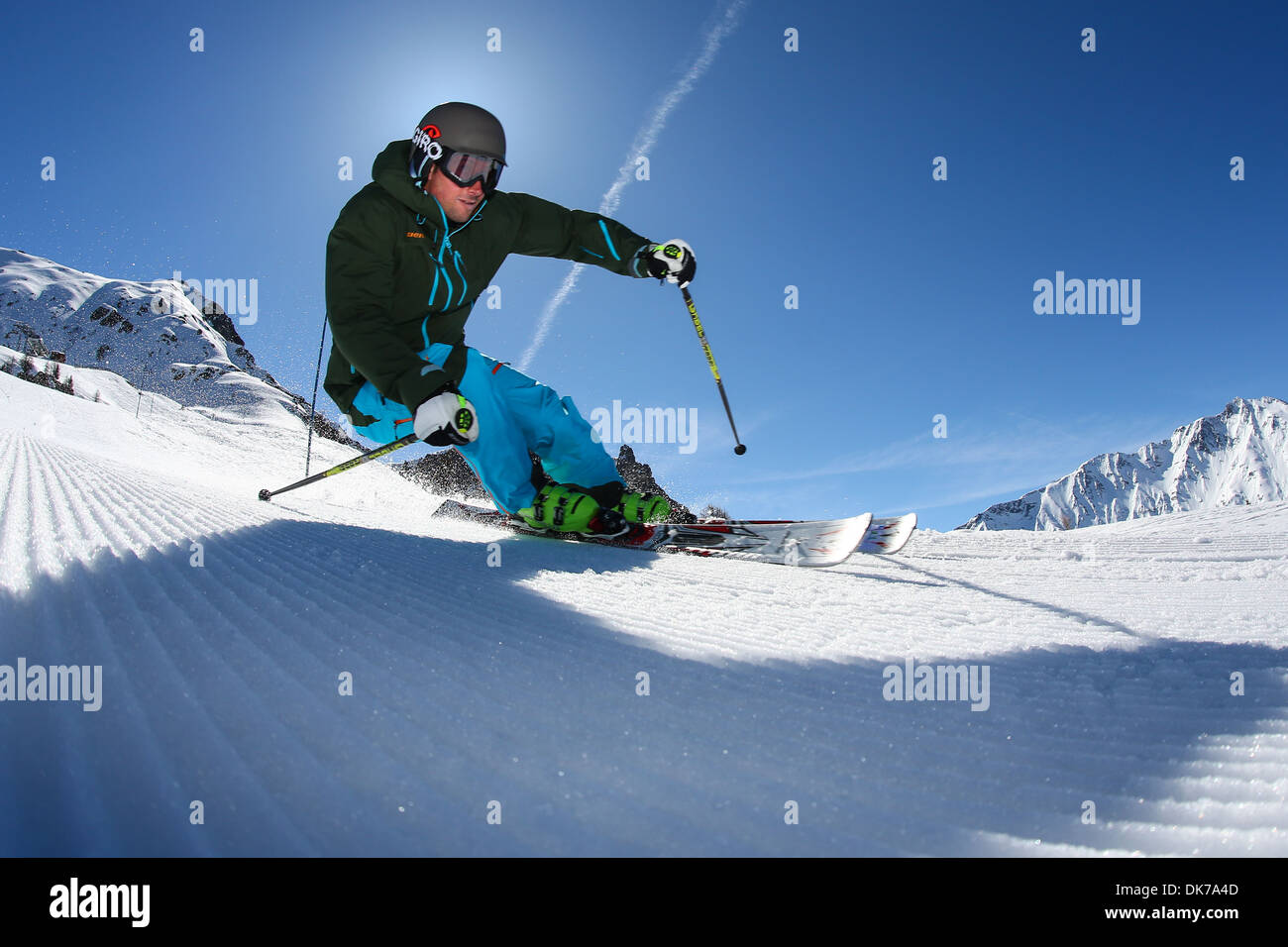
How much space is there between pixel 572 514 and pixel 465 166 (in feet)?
7.09

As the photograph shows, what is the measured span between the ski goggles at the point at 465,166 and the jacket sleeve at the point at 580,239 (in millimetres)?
876

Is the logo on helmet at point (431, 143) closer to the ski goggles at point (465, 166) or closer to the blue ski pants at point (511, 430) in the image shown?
the ski goggles at point (465, 166)

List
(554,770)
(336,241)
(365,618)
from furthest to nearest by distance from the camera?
(336,241) < (365,618) < (554,770)

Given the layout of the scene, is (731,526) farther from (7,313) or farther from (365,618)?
(7,313)

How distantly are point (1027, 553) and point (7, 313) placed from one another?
134301mm

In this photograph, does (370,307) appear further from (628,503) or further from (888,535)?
(888,535)

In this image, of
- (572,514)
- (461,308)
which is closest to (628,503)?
(572,514)

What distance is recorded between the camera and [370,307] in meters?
3.36

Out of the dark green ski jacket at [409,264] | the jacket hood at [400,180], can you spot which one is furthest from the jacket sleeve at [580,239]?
the jacket hood at [400,180]

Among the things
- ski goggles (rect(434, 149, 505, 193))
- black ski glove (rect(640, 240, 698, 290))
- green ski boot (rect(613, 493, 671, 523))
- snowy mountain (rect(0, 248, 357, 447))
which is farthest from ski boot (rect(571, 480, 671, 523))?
snowy mountain (rect(0, 248, 357, 447))

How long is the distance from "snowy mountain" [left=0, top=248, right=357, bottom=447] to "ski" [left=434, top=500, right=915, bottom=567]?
63.7 m
